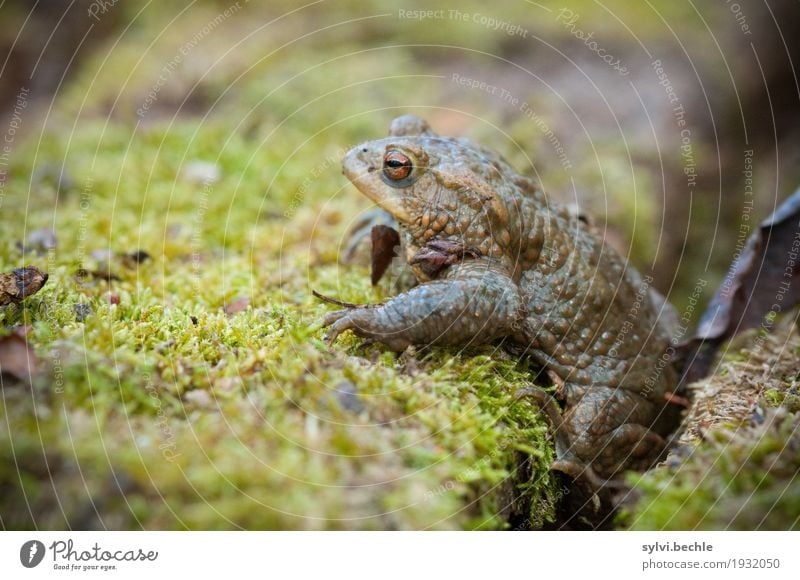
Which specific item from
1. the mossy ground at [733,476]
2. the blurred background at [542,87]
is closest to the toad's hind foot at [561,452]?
the mossy ground at [733,476]

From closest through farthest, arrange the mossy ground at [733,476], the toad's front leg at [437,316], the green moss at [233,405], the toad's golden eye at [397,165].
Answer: the green moss at [233,405]
the mossy ground at [733,476]
the toad's front leg at [437,316]
the toad's golden eye at [397,165]

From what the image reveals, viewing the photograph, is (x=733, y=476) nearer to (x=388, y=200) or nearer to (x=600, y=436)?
(x=600, y=436)

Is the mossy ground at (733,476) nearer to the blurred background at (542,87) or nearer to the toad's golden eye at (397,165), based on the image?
the toad's golden eye at (397,165)

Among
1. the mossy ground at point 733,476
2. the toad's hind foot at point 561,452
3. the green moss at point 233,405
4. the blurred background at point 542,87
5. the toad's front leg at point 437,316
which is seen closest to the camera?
the green moss at point 233,405

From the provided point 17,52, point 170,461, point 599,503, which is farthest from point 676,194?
point 17,52

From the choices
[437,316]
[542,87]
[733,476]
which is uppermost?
[542,87]

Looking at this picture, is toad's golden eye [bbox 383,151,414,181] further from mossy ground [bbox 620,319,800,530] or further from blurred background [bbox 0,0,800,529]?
mossy ground [bbox 620,319,800,530]

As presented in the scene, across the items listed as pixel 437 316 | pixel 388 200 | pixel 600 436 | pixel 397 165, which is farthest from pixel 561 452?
pixel 397 165
